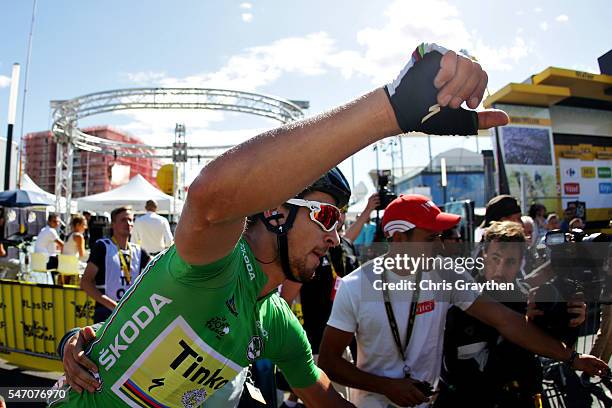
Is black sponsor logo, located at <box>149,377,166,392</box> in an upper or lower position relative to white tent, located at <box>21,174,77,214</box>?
lower

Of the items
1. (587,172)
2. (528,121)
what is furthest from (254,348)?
(587,172)

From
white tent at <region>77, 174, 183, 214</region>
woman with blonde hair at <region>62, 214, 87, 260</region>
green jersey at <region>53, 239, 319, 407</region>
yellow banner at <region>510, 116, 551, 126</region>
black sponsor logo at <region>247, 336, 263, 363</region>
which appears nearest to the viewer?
green jersey at <region>53, 239, 319, 407</region>

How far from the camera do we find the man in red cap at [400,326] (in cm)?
246

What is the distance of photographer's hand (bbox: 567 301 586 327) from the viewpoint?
2.41 m

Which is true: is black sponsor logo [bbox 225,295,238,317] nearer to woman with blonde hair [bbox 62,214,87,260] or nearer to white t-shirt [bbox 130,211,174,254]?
white t-shirt [bbox 130,211,174,254]

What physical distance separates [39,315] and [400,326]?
19.5ft

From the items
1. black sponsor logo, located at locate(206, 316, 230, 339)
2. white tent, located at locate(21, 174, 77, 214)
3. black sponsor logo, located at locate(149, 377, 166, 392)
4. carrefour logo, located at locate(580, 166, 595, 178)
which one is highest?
white tent, located at locate(21, 174, 77, 214)

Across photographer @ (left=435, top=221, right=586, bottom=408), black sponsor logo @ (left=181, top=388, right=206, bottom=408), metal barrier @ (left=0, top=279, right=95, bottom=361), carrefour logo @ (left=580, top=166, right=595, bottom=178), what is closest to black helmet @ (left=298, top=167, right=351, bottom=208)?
black sponsor logo @ (left=181, top=388, right=206, bottom=408)

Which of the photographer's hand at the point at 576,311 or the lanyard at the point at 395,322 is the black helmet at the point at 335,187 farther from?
the photographer's hand at the point at 576,311

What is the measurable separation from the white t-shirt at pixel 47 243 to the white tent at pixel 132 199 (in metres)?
10.9

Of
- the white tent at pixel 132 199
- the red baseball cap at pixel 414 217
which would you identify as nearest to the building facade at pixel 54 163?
the white tent at pixel 132 199

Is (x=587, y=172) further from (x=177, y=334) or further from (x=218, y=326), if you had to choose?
(x=177, y=334)

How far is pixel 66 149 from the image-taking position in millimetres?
23969

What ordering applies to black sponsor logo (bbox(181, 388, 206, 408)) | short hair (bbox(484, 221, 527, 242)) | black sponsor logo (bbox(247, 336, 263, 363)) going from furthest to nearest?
1. short hair (bbox(484, 221, 527, 242))
2. black sponsor logo (bbox(247, 336, 263, 363))
3. black sponsor logo (bbox(181, 388, 206, 408))
